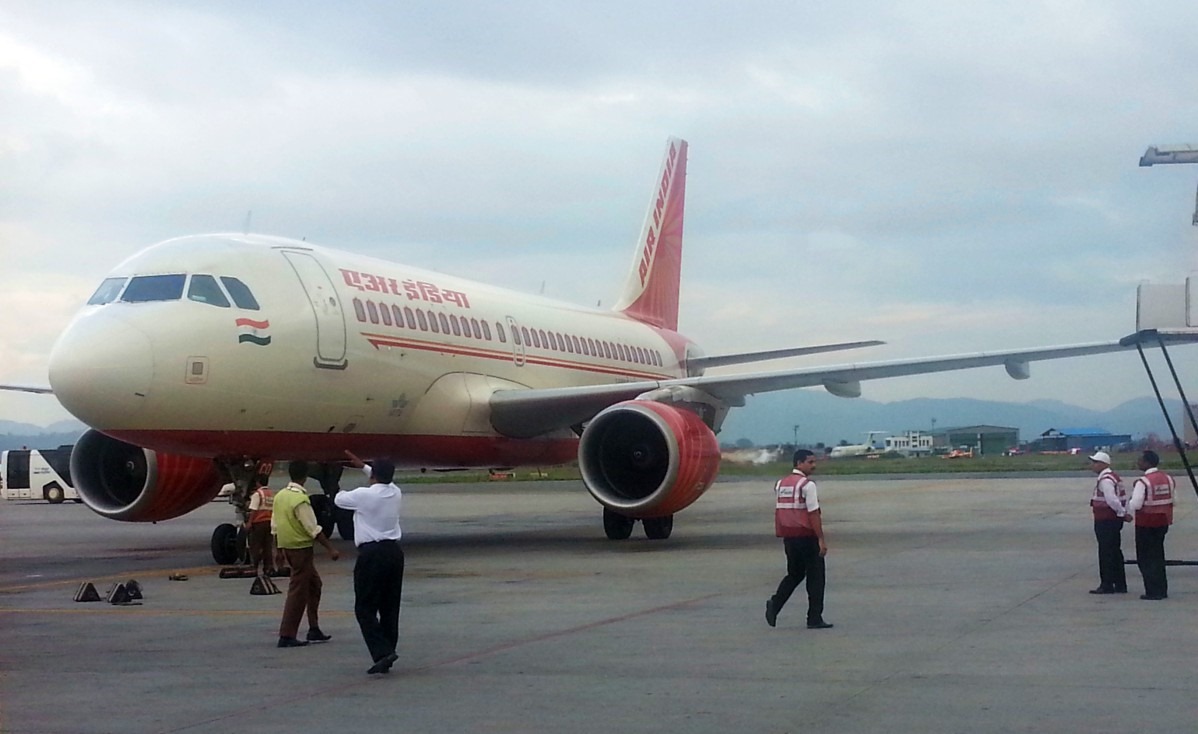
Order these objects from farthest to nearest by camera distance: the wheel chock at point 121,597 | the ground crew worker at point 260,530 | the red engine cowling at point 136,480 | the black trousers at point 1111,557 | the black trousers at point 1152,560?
the red engine cowling at point 136,480 < the ground crew worker at point 260,530 < the wheel chock at point 121,597 < the black trousers at point 1111,557 < the black trousers at point 1152,560

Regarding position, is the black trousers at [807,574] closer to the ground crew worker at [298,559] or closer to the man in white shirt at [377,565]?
the man in white shirt at [377,565]

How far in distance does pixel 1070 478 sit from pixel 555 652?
39919mm

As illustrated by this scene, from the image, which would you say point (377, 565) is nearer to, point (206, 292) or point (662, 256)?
point (206, 292)

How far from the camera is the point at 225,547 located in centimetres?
1744

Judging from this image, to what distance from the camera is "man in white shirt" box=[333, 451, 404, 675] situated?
8914 millimetres

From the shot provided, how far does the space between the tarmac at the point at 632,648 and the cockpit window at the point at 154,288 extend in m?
3.18

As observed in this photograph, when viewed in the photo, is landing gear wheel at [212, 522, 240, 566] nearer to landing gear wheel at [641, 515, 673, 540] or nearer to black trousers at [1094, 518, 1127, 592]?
landing gear wheel at [641, 515, 673, 540]

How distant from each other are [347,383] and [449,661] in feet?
27.5

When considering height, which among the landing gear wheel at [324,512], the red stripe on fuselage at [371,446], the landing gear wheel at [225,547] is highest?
the red stripe on fuselage at [371,446]

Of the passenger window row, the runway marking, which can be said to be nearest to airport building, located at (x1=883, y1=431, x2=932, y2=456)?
the passenger window row

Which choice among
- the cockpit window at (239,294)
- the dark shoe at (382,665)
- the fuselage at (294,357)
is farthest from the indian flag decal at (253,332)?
the dark shoe at (382,665)

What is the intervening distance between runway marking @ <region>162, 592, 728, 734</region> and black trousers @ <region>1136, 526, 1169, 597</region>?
3720 mm

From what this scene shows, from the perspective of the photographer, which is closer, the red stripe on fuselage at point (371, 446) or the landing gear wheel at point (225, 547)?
the red stripe on fuselage at point (371, 446)

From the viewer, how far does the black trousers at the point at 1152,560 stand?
1226cm
